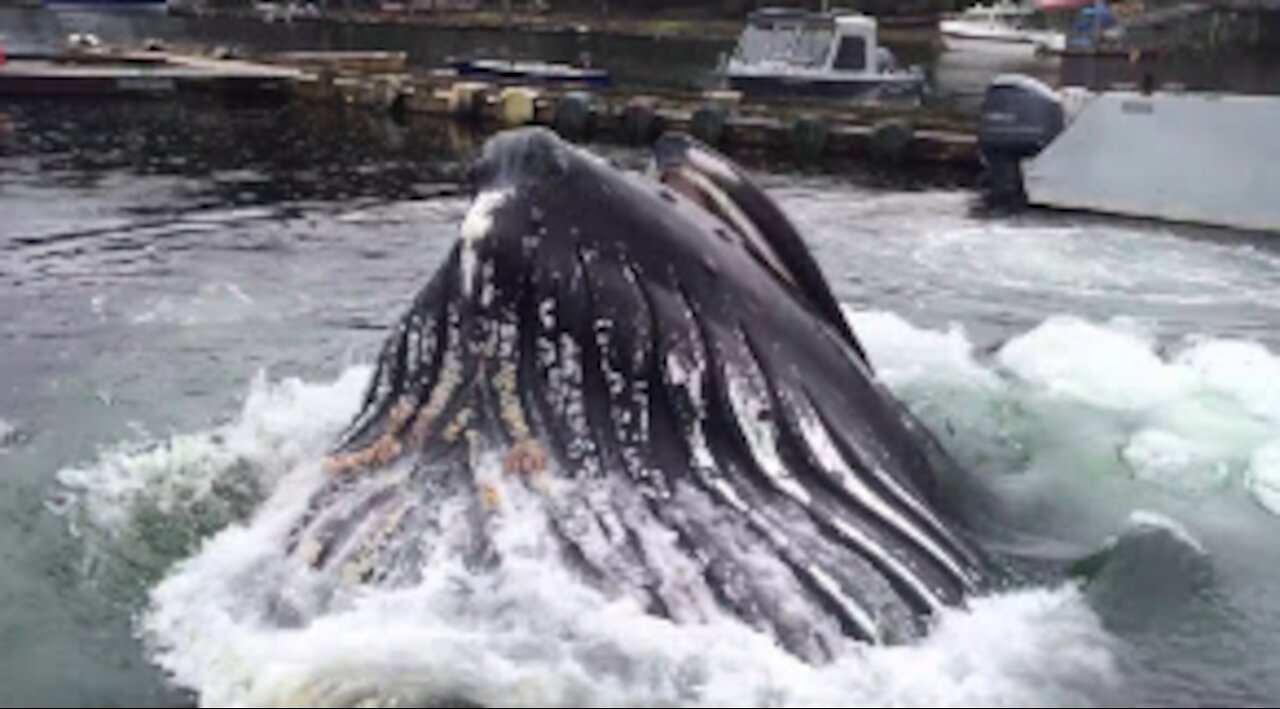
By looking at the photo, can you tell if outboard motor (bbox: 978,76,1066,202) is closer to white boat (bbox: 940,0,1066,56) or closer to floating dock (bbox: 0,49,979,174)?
floating dock (bbox: 0,49,979,174)

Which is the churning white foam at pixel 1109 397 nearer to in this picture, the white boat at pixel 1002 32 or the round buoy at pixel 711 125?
the round buoy at pixel 711 125

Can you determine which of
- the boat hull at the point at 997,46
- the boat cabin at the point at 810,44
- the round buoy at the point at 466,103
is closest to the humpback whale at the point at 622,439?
the round buoy at the point at 466,103

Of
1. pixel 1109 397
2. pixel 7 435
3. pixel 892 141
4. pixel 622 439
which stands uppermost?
pixel 622 439

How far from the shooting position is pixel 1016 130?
2722 centimetres

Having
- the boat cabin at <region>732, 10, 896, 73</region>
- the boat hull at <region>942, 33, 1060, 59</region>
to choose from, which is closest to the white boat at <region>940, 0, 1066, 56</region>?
the boat hull at <region>942, 33, 1060, 59</region>

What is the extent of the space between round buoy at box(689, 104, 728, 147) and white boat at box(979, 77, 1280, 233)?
9088 millimetres

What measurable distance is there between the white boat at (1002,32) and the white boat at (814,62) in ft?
104

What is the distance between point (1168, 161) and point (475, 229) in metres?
19.9

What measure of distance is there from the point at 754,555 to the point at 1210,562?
3869 millimetres

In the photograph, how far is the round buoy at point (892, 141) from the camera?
31906 mm

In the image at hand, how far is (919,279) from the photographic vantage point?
19359mm

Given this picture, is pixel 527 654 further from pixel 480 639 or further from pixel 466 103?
pixel 466 103

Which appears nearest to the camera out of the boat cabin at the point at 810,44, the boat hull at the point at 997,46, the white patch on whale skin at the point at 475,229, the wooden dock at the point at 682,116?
the white patch on whale skin at the point at 475,229

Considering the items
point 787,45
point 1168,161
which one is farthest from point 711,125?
point 1168,161
